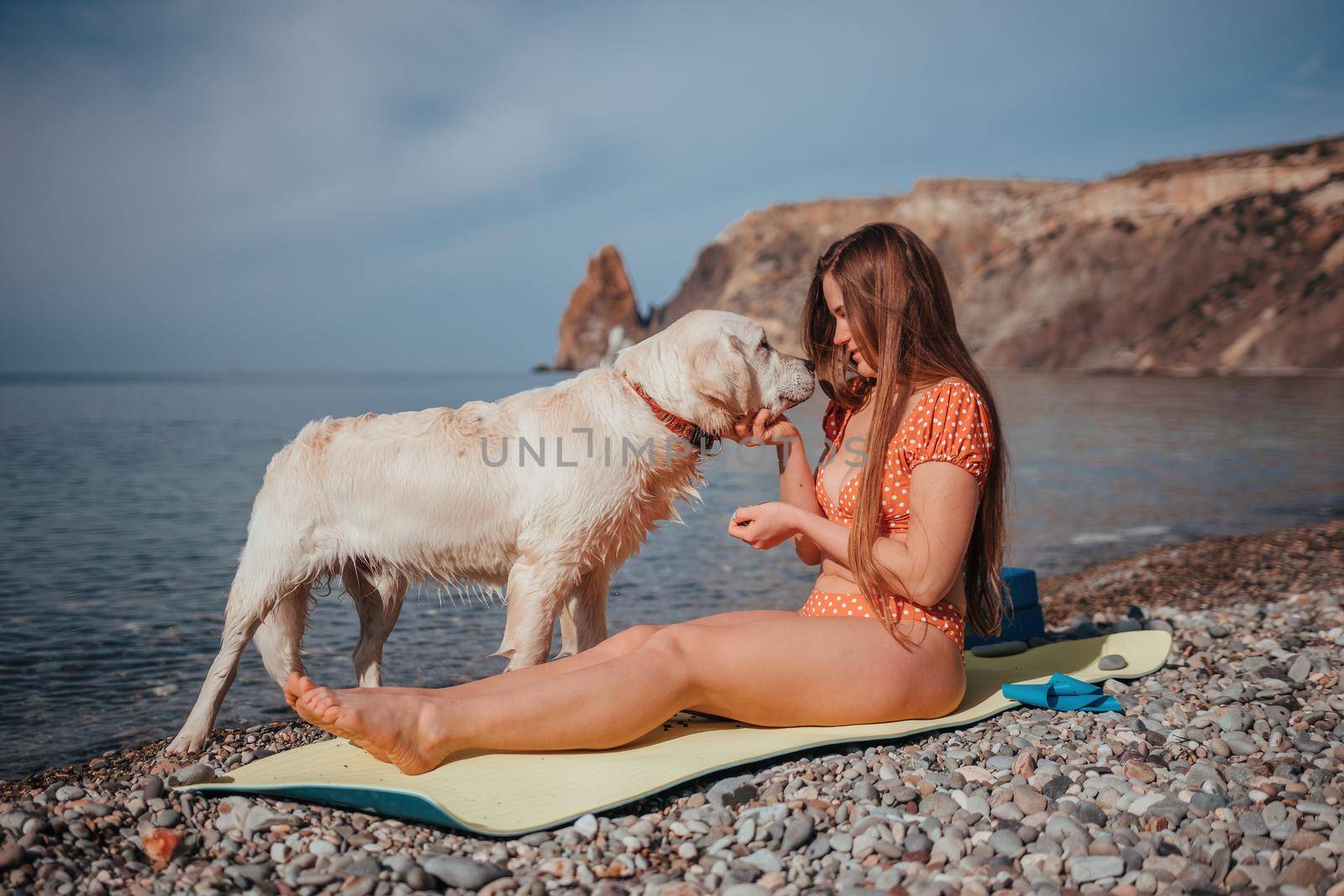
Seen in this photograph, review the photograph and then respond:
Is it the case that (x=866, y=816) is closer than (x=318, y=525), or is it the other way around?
(x=866, y=816)

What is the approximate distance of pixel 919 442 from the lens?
3652 millimetres

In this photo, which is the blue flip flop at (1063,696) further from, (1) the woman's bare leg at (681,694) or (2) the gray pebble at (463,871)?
(2) the gray pebble at (463,871)

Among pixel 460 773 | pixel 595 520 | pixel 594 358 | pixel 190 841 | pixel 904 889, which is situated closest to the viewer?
pixel 904 889

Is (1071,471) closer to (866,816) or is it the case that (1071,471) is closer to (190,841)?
(866,816)

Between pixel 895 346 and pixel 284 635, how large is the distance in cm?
320

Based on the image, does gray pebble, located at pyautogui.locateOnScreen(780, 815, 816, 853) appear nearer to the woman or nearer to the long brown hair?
the woman

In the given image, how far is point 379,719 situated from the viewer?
10.2 ft

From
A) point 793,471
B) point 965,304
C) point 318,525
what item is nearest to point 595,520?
point 793,471

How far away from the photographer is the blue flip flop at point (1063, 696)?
14.2 feet

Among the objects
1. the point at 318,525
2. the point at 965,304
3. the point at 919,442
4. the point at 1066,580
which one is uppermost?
the point at 965,304

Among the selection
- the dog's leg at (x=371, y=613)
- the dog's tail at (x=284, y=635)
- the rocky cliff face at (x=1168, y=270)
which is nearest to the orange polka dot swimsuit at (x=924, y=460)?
the dog's leg at (x=371, y=613)

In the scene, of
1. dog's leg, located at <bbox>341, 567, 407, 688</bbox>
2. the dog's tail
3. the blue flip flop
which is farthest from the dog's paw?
the blue flip flop

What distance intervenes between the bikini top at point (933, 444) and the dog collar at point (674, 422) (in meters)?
0.89

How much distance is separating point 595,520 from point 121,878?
222 centimetres
